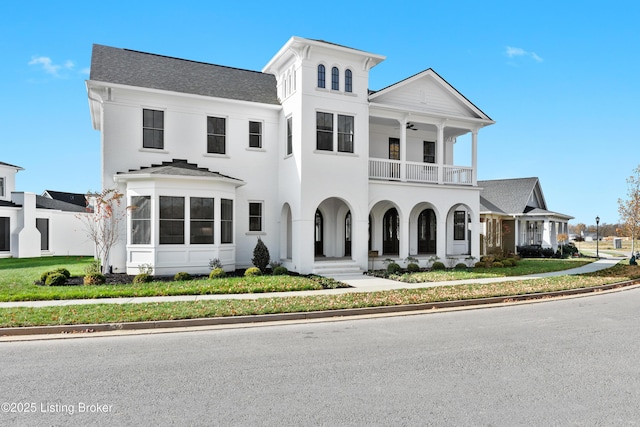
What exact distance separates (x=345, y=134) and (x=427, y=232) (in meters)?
8.57

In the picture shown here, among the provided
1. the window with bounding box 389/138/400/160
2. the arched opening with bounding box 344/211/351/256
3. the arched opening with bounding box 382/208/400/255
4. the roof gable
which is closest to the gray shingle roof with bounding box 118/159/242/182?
the arched opening with bounding box 344/211/351/256

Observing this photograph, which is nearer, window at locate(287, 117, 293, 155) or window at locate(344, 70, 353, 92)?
window at locate(344, 70, 353, 92)

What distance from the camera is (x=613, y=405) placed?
478 cm

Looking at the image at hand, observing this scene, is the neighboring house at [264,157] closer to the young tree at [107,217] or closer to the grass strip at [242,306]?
the young tree at [107,217]

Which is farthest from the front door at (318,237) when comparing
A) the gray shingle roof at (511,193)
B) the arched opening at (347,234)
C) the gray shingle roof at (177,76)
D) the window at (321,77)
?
the gray shingle roof at (511,193)

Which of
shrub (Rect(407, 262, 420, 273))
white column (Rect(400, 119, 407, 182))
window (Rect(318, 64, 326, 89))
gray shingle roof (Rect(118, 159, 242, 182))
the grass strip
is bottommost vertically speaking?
the grass strip

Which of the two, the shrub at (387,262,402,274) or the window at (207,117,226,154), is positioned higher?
the window at (207,117,226,154)

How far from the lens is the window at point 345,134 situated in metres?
17.9

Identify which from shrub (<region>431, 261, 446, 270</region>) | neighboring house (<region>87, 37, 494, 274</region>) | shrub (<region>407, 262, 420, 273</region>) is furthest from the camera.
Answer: shrub (<region>431, 261, 446, 270</region>)

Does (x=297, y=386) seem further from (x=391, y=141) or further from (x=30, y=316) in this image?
(x=391, y=141)

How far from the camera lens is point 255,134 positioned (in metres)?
18.9

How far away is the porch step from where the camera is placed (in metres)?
17.1

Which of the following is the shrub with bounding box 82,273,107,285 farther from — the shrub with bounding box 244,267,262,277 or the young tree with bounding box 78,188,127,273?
the shrub with bounding box 244,267,262,277

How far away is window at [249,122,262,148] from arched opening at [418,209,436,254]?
33.4ft
